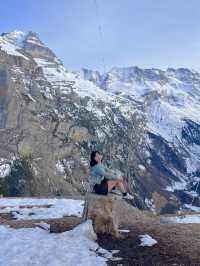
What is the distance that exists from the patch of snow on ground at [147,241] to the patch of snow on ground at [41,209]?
26.4ft

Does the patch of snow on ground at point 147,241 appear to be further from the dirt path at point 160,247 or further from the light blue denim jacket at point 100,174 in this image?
the light blue denim jacket at point 100,174

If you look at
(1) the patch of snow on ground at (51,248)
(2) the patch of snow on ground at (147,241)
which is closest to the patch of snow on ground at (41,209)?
(1) the patch of snow on ground at (51,248)

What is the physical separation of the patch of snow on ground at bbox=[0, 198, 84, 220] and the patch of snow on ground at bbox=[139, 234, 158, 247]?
8054 millimetres

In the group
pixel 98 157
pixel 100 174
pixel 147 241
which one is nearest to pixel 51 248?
pixel 100 174

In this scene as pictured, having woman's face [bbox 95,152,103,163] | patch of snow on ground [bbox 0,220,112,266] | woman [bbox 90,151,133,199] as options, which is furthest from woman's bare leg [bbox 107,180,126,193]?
patch of snow on ground [bbox 0,220,112,266]

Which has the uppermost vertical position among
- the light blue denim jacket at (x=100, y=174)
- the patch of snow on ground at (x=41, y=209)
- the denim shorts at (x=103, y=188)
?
the light blue denim jacket at (x=100, y=174)

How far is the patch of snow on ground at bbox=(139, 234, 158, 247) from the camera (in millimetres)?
15483

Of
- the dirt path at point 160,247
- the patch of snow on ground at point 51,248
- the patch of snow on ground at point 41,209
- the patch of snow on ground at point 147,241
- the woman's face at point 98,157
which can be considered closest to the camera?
the patch of snow on ground at point 51,248

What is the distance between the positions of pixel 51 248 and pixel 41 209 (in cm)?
1196

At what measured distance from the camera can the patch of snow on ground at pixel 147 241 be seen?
15.5 meters

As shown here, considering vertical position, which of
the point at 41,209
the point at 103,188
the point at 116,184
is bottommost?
the point at 41,209

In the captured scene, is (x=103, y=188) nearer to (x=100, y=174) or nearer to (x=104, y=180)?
(x=104, y=180)

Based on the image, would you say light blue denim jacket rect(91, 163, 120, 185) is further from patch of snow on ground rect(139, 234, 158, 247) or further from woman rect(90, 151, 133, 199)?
patch of snow on ground rect(139, 234, 158, 247)

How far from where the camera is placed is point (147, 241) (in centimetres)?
1578
